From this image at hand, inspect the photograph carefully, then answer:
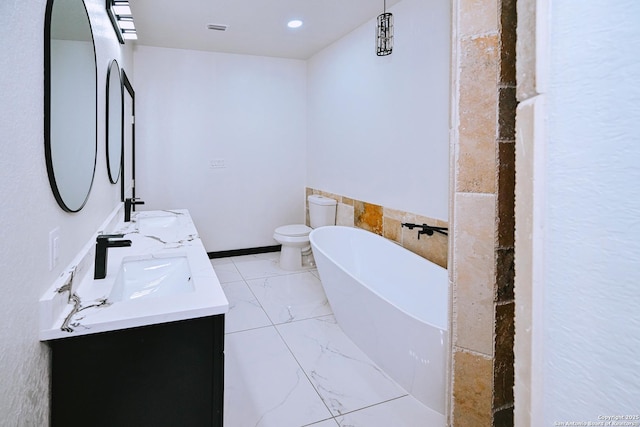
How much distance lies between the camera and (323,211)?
13.9 ft

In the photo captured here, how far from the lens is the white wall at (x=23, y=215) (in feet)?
2.71

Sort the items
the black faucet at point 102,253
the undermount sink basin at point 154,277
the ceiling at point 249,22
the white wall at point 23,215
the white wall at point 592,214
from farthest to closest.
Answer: the ceiling at point 249,22 → the undermount sink basin at point 154,277 → the black faucet at point 102,253 → the white wall at point 23,215 → the white wall at point 592,214

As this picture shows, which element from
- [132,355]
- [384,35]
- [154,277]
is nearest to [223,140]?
[384,35]

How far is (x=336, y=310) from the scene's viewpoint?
282 cm

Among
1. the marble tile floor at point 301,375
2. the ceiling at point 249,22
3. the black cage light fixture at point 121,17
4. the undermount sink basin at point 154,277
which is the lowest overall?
the marble tile floor at point 301,375

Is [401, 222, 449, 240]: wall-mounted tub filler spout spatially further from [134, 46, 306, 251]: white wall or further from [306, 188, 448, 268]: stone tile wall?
[134, 46, 306, 251]: white wall

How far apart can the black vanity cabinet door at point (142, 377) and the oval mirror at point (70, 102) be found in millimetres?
504

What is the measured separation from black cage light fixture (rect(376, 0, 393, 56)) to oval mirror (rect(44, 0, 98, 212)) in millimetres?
1874

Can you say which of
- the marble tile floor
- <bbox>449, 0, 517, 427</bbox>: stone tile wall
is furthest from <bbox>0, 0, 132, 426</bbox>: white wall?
the marble tile floor

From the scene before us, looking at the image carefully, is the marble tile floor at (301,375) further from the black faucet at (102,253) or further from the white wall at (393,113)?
the white wall at (393,113)

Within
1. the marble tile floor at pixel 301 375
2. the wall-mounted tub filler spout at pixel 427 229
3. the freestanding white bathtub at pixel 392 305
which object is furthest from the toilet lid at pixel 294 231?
the wall-mounted tub filler spout at pixel 427 229

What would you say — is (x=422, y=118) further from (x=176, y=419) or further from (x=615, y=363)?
(x=615, y=363)

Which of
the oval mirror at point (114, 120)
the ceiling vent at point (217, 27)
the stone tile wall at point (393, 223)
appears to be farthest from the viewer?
the ceiling vent at point (217, 27)

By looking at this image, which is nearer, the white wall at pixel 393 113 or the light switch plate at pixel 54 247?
the light switch plate at pixel 54 247
